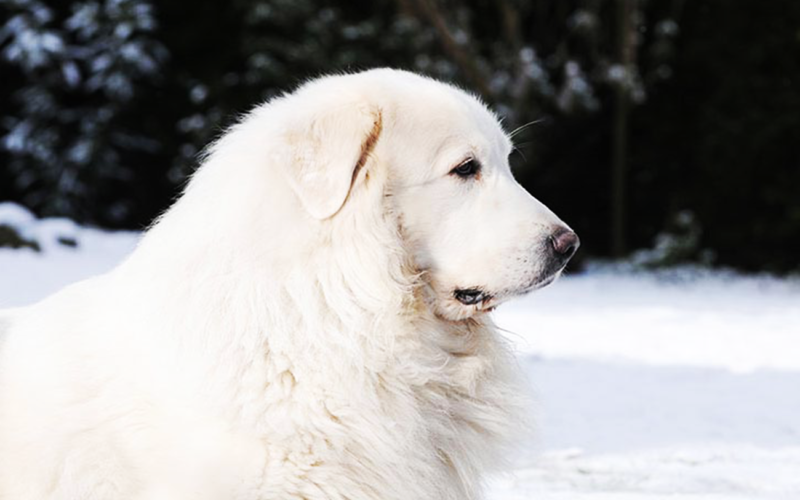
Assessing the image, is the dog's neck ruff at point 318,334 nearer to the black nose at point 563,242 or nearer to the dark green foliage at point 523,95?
the black nose at point 563,242

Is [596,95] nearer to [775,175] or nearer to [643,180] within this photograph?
[643,180]

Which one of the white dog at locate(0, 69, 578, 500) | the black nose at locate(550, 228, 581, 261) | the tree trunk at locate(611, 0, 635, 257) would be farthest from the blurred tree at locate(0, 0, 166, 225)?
the black nose at locate(550, 228, 581, 261)

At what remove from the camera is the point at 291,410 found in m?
2.67

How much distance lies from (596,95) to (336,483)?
1365cm

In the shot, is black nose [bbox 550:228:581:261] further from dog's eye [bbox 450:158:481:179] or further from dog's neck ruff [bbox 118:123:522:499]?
dog's neck ruff [bbox 118:123:522:499]

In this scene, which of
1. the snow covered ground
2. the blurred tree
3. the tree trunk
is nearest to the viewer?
the snow covered ground

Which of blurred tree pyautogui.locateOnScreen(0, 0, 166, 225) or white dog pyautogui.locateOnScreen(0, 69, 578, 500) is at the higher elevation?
blurred tree pyautogui.locateOnScreen(0, 0, 166, 225)

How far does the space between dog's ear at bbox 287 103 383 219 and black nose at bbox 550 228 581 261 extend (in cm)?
58

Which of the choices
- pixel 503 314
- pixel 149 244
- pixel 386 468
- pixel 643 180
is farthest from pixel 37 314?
pixel 643 180

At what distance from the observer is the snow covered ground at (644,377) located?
13.3 feet

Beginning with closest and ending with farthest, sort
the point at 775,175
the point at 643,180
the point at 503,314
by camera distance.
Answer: the point at 503,314 → the point at 775,175 → the point at 643,180

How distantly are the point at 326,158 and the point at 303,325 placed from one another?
0.45m

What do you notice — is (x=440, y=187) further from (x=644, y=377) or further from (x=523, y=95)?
(x=523, y=95)

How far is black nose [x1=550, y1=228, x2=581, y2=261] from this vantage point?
287cm
